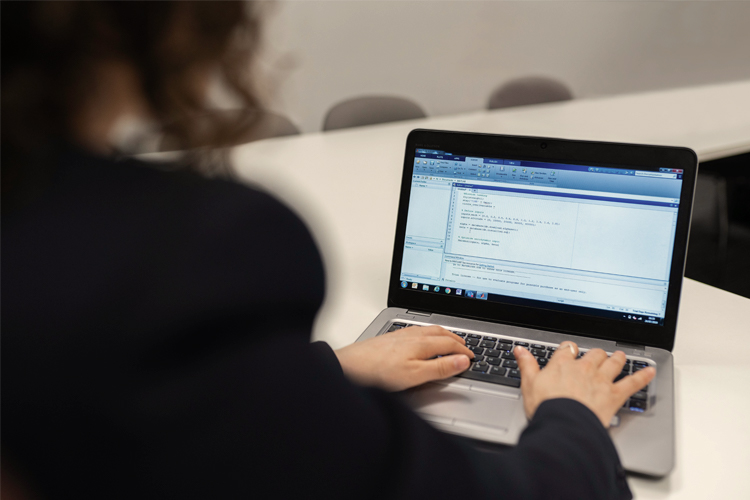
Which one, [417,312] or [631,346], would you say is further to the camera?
[417,312]

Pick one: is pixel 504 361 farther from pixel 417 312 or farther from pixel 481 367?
pixel 417 312

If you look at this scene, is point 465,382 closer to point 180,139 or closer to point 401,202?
point 401,202

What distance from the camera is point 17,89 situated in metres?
0.30

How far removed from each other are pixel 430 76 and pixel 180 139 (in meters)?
3.23

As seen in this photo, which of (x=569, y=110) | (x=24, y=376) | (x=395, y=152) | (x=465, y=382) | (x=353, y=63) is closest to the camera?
(x=24, y=376)

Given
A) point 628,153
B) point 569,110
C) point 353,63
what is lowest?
point 628,153

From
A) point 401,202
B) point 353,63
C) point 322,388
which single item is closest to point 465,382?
point 401,202

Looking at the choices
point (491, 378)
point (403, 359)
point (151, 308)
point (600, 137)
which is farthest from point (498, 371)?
point (600, 137)

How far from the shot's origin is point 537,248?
0.86m

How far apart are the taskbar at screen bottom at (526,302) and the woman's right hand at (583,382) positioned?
0.14 metres

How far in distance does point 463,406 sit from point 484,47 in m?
3.18

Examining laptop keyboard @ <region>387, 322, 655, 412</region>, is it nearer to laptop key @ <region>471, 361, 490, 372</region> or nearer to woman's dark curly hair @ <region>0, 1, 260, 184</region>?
laptop key @ <region>471, 361, 490, 372</region>

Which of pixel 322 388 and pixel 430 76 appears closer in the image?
pixel 322 388

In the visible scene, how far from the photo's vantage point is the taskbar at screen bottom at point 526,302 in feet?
2.69
